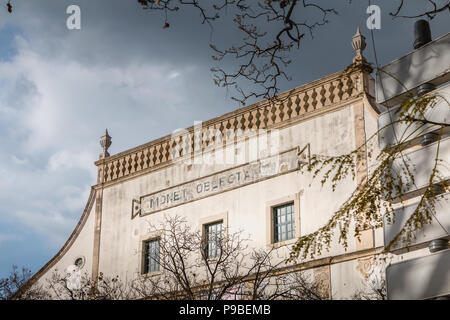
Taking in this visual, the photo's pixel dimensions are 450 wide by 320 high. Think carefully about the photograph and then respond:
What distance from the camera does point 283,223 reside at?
21469 mm

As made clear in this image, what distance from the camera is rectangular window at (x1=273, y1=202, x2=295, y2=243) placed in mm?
21312

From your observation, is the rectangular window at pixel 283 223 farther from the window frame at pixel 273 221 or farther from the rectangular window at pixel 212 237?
the rectangular window at pixel 212 237

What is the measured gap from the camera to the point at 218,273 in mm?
21484

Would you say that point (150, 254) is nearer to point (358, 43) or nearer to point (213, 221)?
point (213, 221)

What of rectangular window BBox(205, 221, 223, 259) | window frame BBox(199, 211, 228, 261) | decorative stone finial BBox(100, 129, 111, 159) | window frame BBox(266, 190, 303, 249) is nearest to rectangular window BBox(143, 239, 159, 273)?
window frame BBox(199, 211, 228, 261)

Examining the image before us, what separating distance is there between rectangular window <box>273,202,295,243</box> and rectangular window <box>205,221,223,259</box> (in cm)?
181

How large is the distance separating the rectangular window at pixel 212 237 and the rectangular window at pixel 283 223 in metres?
1.81

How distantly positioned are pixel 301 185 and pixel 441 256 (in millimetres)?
13215

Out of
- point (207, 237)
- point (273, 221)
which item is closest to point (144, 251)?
point (207, 237)

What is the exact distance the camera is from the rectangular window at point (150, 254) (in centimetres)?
2428

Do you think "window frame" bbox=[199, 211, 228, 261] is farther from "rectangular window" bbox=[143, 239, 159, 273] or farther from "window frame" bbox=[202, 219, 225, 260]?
"rectangular window" bbox=[143, 239, 159, 273]

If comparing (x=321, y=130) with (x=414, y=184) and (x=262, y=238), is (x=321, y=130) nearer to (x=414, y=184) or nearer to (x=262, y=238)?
(x=262, y=238)

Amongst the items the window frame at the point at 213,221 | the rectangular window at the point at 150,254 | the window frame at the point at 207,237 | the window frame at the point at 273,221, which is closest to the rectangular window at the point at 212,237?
the window frame at the point at 207,237
